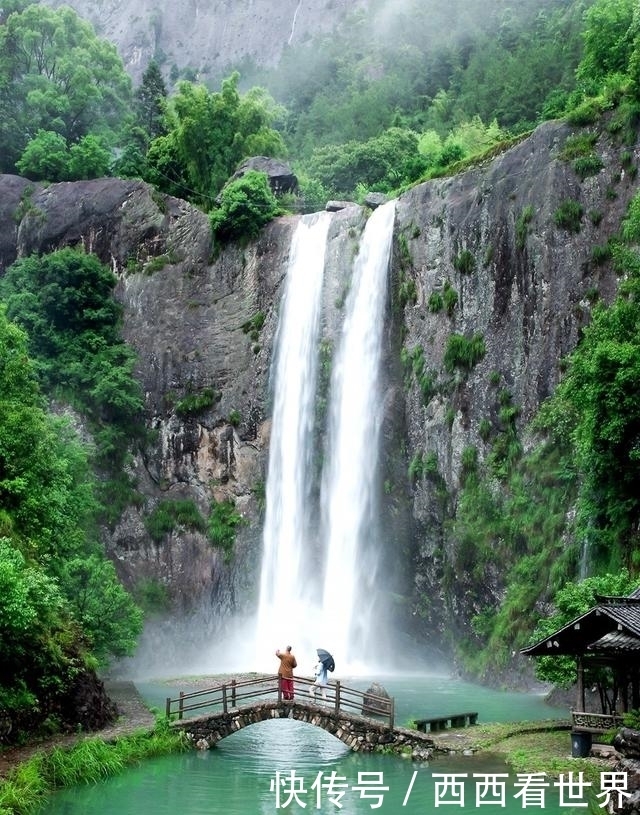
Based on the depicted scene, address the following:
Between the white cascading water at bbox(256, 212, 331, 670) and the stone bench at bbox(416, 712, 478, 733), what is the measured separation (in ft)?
38.8

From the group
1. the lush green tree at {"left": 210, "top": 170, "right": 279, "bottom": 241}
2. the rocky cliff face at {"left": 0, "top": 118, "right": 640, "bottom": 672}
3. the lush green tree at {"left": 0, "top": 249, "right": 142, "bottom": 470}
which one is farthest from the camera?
the lush green tree at {"left": 210, "top": 170, "right": 279, "bottom": 241}

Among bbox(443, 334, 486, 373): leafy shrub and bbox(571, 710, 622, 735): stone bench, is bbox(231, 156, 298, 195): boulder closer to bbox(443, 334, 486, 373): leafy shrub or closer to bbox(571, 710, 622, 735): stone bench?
bbox(443, 334, 486, 373): leafy shrub

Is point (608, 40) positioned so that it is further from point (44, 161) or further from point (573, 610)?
point (44, 161)

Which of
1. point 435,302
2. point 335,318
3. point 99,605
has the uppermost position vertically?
point 335,318

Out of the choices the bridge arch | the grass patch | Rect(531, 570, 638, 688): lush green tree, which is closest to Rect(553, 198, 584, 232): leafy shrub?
Rect(531, 570, 638, 688): lush green tree

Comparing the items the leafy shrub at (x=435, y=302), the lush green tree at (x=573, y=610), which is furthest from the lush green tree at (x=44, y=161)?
the lush green tree at (x=573, y=610)

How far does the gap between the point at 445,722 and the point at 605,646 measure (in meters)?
5.23

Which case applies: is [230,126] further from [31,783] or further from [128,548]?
[31,783]

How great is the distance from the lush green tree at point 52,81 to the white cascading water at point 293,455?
20063 mm

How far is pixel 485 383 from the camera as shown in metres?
32.4

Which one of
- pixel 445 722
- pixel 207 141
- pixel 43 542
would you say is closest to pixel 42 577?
pixel 43 542

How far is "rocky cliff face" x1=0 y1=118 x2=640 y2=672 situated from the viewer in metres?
31.6

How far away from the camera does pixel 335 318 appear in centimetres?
3866

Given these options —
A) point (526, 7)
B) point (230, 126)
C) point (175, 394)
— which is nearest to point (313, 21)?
point (526, 7)
